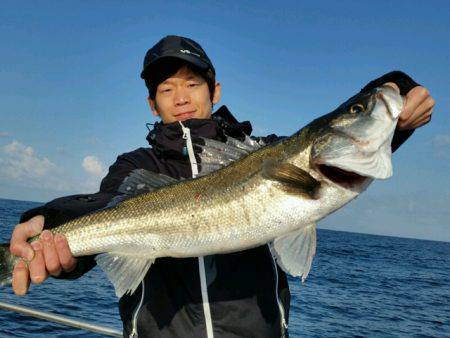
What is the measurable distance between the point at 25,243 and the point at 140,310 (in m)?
1.14

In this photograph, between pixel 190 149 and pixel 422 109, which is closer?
pixel 422 109

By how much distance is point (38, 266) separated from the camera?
392cm

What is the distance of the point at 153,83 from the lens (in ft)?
17.0

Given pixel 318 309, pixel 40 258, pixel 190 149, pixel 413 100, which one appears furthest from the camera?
pixel 318 309

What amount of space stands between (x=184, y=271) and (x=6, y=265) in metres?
1.53

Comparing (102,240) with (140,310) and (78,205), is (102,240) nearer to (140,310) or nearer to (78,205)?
(78,205)

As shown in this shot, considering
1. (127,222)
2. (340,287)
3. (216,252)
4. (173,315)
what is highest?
(127,222)

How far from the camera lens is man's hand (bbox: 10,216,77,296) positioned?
3904 mm

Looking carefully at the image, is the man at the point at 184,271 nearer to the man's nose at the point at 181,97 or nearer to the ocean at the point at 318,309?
the man's nose at the point at 181,97

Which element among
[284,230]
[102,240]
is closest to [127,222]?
[102,240]

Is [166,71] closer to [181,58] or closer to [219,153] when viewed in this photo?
[181,58]

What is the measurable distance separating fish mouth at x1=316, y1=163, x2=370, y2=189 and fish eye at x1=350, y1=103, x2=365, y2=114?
0.53 m

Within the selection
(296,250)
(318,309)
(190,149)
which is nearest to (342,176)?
(296,250)

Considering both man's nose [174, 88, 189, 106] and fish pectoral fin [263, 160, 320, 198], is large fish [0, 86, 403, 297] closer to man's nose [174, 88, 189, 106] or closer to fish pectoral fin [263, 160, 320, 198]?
fish pectoral fin [263, 160, 320, 198]
